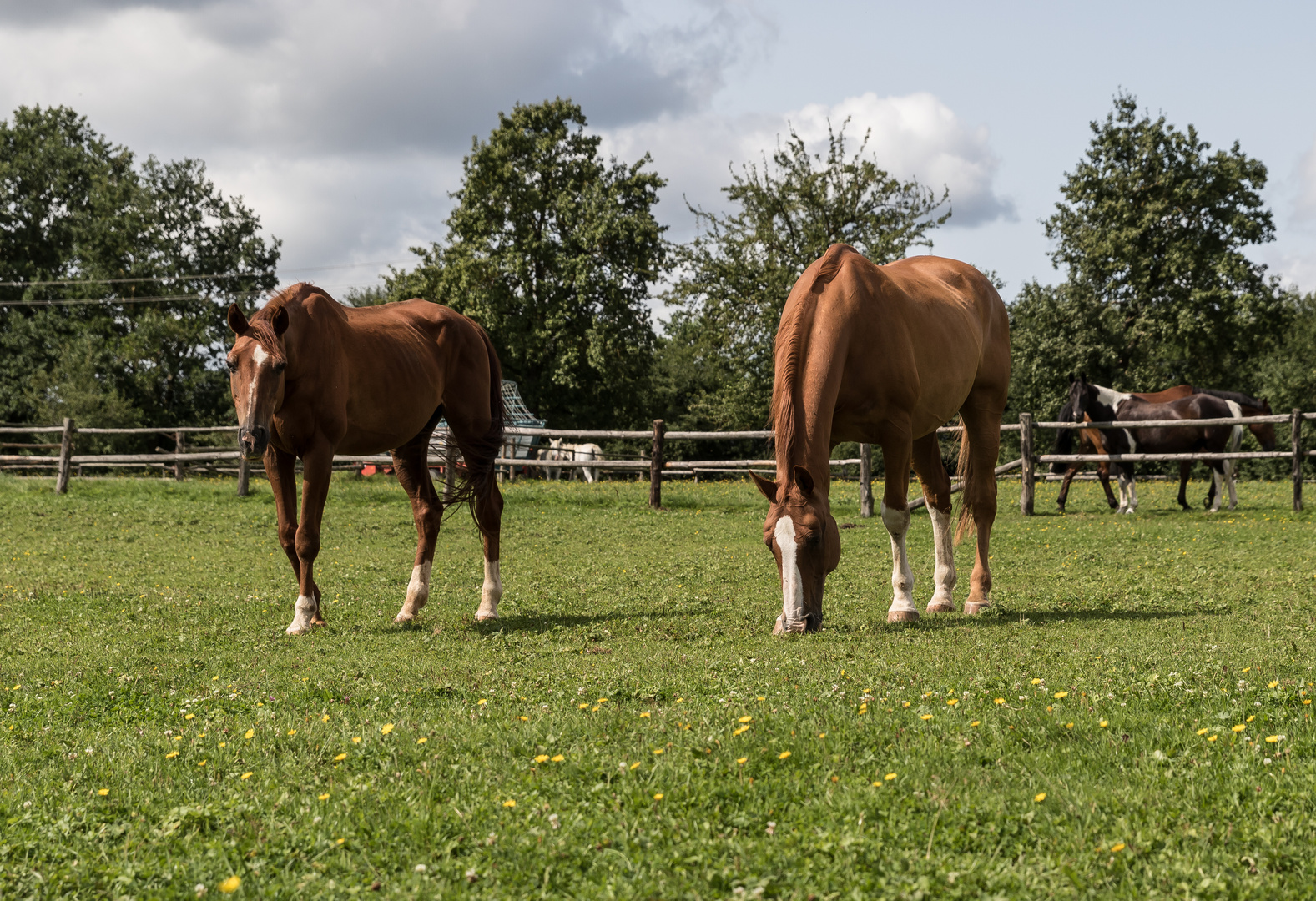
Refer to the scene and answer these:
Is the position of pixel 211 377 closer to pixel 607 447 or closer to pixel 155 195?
pixel 155 195

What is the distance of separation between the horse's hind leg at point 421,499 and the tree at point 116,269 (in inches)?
1438

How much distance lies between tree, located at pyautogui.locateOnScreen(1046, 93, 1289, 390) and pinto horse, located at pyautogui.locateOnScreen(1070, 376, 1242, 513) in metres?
15.6

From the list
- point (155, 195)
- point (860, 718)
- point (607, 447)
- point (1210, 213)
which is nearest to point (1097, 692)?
point (860, 718)

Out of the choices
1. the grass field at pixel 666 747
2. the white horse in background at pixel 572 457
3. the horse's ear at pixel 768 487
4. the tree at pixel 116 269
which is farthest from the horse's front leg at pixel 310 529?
the tree at pixel 116 269

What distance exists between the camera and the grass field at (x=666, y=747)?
2.82 meters

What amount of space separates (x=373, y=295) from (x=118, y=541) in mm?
59997

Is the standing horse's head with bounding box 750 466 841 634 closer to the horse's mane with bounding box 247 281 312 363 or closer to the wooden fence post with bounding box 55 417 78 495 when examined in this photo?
the horse's mane with bounding box 247 281 312 363

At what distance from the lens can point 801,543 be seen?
566 centimetres

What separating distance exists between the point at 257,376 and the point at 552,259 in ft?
104

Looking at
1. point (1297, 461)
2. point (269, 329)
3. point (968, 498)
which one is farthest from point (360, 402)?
point (1297, 461)

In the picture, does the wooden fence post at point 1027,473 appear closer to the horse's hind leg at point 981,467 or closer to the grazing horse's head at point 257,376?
the horse's hind leg at point 981,467

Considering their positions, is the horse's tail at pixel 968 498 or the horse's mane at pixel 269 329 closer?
the horse's mane at pixel 269 329

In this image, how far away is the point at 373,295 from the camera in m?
70.6

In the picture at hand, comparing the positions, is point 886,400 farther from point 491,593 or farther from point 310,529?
point 310,529
